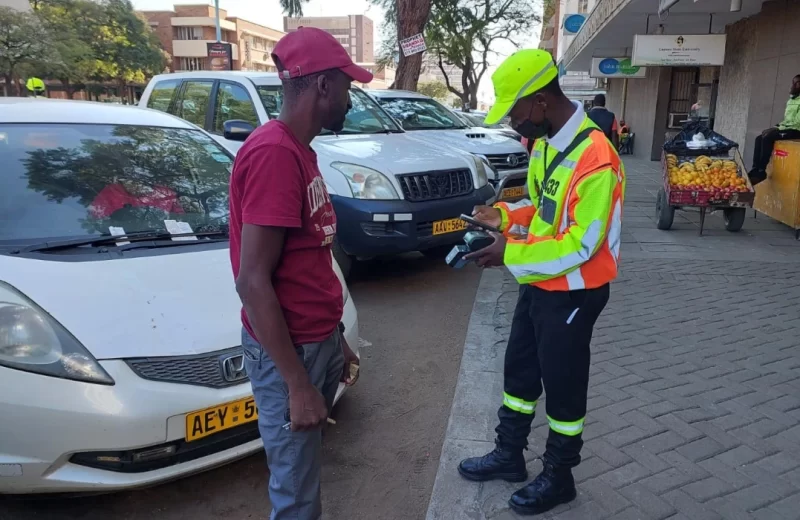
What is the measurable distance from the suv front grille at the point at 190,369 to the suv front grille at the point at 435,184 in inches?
124

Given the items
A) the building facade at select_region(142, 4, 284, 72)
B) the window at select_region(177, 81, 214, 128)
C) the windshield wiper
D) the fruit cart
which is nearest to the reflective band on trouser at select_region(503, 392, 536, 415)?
the windshield wiper

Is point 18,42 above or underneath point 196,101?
above

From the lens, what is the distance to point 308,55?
1675 mm

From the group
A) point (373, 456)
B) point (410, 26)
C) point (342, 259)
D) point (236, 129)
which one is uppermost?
point (410, 26)

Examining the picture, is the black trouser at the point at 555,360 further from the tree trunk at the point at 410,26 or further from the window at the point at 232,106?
the tree trunk at the point at 410,26

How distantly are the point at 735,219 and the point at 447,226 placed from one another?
4.45m

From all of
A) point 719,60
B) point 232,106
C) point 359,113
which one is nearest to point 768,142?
point 719,60

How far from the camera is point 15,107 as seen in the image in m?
3.53

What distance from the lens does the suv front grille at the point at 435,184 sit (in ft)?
18.2

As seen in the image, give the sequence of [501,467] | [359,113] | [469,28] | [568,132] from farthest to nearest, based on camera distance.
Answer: [469,28] → [359,113] → [501,467] → [568,132]

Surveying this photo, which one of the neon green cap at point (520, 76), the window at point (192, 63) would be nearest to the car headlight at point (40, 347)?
the neon green cap at point (520, 76)

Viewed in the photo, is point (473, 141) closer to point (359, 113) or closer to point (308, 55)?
point (359, 113)

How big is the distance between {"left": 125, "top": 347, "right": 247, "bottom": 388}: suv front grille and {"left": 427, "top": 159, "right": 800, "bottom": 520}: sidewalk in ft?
3.56

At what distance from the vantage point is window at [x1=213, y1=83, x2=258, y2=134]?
619 cm
